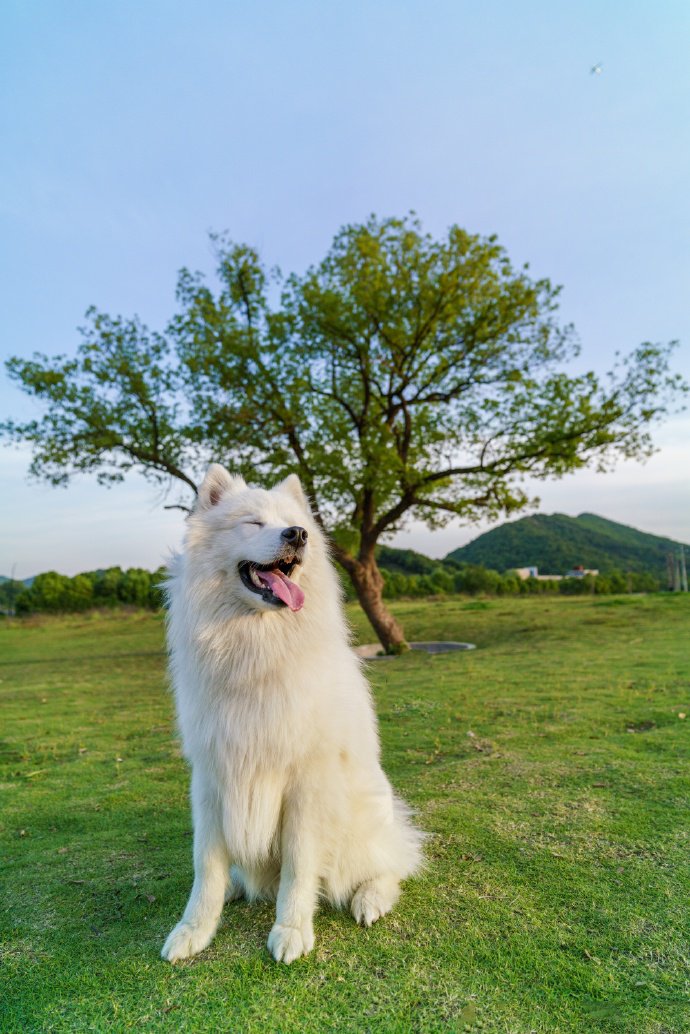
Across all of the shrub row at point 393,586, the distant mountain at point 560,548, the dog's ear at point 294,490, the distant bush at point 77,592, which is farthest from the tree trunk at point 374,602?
the distant mountain at point 560,548

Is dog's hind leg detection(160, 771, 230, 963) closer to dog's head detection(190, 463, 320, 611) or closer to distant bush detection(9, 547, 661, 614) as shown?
dog's head detection(190, 463, 320, 611)

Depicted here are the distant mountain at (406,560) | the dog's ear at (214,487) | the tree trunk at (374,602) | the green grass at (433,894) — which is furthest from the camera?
the distant mountain at (406,560)

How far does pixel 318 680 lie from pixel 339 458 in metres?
10.6

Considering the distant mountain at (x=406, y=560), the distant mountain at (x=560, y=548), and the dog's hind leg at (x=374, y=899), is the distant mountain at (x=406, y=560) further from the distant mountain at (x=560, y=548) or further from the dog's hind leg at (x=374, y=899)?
the dog's hind leg at (x=374, y=899)

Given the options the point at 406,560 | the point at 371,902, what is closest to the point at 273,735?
the point at 371,902

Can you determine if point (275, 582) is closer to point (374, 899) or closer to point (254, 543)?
point (254, 543)

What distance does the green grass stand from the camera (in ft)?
6.51

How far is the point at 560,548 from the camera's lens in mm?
48562

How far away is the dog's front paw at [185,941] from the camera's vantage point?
2293 mm

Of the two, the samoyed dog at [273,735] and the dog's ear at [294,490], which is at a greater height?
the dog's ear at [294,490]

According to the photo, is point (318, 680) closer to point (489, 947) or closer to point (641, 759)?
point (489, 947)

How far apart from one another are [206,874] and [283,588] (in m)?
1.15

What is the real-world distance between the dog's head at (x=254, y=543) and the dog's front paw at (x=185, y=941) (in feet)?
4.07

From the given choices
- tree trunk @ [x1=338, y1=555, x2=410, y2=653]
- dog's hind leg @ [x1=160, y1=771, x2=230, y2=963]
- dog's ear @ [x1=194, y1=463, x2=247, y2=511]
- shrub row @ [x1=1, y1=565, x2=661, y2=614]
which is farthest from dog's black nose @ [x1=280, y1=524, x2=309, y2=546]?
shrub row @ [x1=1, y1=565, x2=661, y2=614]
